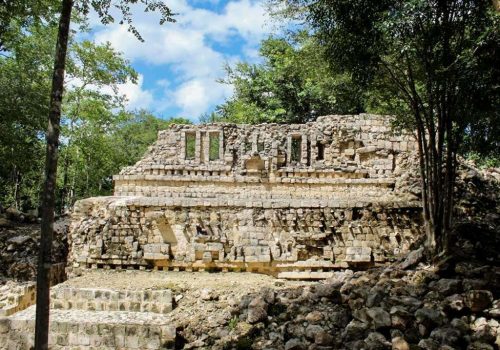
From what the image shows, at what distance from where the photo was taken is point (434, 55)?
8.81 m

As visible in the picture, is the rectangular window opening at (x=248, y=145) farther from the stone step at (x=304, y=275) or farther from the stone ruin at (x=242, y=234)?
the stone step at (x=304, y=275)

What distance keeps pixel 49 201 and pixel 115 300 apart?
4.10 meters

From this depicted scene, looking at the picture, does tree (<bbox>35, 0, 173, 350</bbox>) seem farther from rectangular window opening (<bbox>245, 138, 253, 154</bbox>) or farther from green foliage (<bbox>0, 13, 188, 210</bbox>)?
rectangular window opening (<bbox>245, 138, 253, 154</bbox>)

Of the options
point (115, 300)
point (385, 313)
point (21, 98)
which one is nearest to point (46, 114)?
point (21, 98)

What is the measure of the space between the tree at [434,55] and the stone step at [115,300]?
19.4 ft

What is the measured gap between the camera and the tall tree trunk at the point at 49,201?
241 inches

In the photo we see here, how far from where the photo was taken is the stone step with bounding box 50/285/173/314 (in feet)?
31.9

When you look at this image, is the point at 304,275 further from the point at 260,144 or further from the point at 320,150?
the point at 260,144

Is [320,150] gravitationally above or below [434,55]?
below

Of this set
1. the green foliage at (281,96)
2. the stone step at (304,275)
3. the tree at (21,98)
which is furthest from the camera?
the green foliage at (281,96)

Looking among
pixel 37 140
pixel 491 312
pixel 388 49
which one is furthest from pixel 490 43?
pixel 37 140

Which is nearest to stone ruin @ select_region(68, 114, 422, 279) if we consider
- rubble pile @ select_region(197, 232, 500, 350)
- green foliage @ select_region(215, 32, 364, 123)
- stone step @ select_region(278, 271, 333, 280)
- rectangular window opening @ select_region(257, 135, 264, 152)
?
stone step @ select_region(278, 271, 333, 280)

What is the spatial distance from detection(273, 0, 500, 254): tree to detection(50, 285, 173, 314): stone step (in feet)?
19.4

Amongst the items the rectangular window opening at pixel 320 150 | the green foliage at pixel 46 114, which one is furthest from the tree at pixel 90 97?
the rectangular window opening at pixel 320 150
